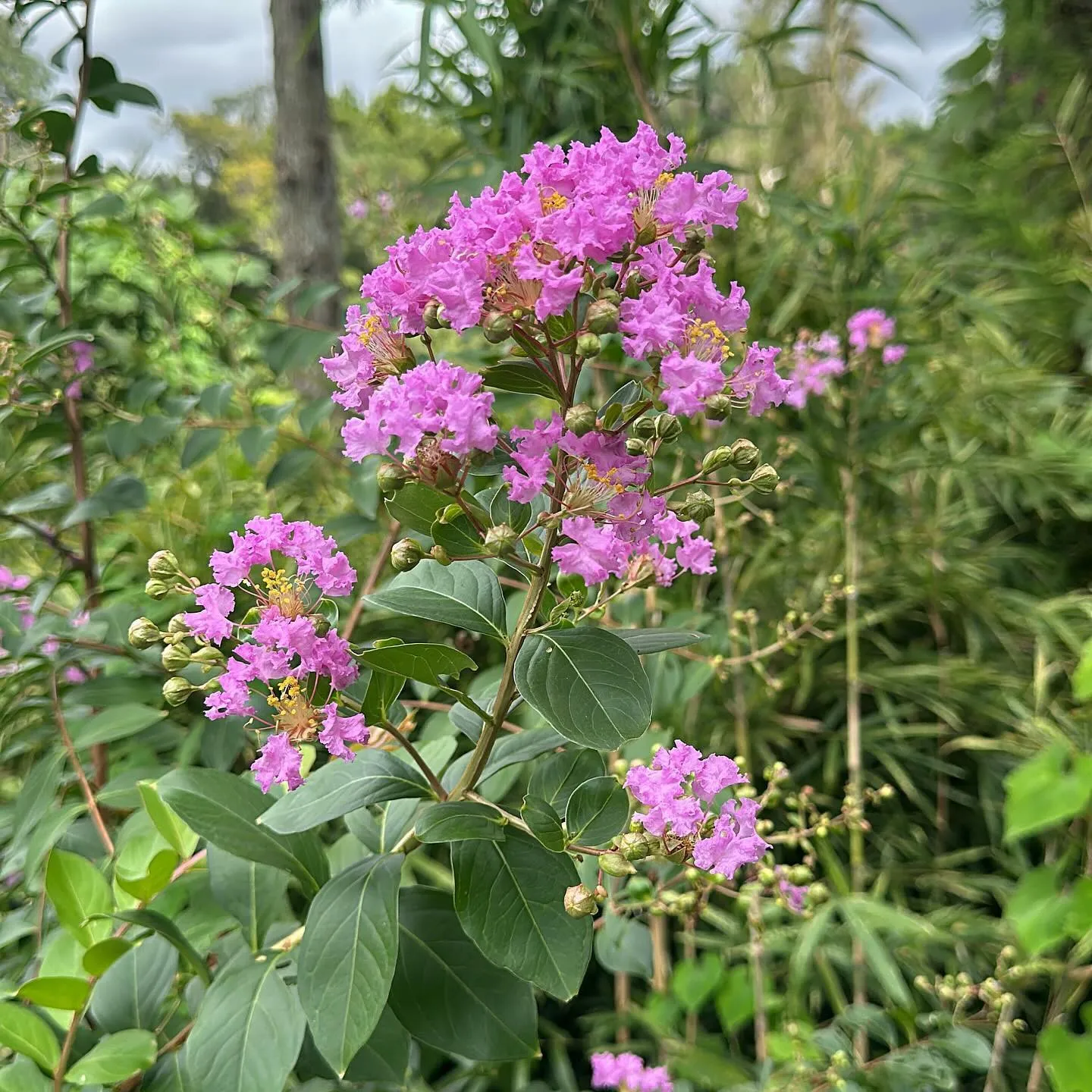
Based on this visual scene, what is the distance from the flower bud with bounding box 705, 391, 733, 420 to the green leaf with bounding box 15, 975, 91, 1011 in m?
0.51

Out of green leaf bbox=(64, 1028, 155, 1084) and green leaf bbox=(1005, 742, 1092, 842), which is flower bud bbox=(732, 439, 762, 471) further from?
green leaf bbox=(1005, 742, 1092, 842)

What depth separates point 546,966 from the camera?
404 millimetres

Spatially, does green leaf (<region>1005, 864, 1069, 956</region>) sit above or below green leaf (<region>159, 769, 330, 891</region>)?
below

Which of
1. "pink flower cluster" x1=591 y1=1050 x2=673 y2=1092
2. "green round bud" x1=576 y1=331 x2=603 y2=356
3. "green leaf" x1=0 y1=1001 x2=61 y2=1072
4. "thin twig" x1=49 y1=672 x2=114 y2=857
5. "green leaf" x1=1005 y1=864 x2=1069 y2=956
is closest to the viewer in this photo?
"green round bud" x1=576 y1=331 x2=603 y2=356

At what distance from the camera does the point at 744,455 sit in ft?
1.28

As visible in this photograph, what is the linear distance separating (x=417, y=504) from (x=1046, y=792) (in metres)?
1.02

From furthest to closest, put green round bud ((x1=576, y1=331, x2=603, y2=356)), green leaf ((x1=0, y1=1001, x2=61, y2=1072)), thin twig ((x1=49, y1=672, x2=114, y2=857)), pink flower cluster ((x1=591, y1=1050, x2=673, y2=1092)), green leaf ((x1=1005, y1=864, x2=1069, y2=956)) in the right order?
green leaf ((x1=1005, y1=864, x2=1069, y2=956)) → pink flower cluster ((x1=591, y1=1050, x2=673, y2=1092)) → thin twig ((x1=49, y1=672, x2=114, y2=857)) → green leaf ((x1=0, y1=1001, x2=61, y2=1072)) → green round bud ((x1=576, y1=331, x2=603, y2=356))

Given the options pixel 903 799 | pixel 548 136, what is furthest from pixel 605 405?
pixel 903 799

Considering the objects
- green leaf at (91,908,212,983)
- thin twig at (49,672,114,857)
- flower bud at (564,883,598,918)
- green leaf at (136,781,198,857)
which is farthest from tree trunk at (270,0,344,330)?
flower bud at (564,883,598,918)

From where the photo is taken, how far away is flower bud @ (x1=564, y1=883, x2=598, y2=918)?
0.39 metres

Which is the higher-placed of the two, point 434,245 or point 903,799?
point 434,245

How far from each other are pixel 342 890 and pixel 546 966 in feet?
0.44

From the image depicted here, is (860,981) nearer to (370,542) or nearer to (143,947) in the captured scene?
(143,947)

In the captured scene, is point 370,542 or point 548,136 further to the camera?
point 370,542
